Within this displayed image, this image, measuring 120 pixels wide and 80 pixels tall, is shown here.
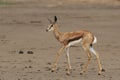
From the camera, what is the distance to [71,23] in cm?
2991

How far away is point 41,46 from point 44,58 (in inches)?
120

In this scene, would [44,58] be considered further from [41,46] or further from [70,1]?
[70,1]

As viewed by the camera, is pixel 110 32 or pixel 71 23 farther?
pixel 71 23

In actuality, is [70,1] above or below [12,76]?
Answer: below

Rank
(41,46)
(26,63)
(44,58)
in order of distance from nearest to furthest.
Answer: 1. (26,63)
2. (44,58)
3. (41,46)

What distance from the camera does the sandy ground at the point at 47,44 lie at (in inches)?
598

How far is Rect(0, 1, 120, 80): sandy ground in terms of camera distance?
15184 millimetres

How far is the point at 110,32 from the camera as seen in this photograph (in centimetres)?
2606

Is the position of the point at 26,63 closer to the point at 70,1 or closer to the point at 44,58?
the point at 44,58

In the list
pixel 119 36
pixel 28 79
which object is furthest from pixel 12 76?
pixel 119 36

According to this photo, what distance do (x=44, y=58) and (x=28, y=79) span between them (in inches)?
155

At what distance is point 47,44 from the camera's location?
21.7 meters

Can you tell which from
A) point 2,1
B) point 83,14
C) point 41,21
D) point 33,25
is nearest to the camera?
point 33,25

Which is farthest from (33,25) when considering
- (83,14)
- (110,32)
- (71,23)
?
(83,14)
